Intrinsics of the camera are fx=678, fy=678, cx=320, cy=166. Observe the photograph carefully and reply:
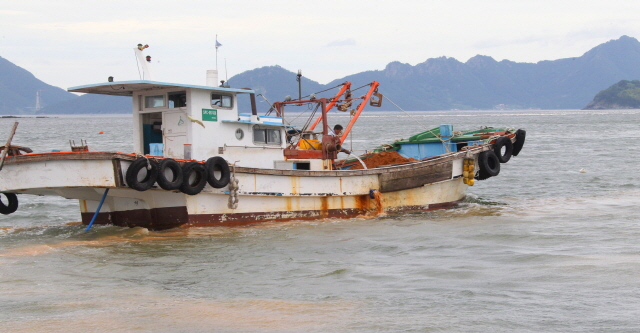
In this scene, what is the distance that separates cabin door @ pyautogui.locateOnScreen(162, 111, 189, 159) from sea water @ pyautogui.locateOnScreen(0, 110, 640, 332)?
67.3 inches

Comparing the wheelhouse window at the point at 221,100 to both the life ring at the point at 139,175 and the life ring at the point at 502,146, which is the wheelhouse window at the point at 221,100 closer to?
the life ring at the point at 139,175

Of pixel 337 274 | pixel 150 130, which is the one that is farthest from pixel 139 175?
pixel 337 274

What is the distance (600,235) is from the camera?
42.7ft

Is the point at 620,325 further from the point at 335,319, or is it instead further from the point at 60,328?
the point at 60,328

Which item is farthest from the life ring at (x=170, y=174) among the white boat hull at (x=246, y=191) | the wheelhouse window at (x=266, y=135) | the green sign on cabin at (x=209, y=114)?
the wheelhouse window at (x=266, y=135)

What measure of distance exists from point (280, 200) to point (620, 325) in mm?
7717

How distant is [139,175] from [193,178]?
107 centimetres

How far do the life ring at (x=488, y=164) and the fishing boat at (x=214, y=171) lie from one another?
2 cm

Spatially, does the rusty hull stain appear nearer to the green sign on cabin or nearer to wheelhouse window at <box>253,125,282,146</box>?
wheelhouse window at <box>253,125,282,146</box>

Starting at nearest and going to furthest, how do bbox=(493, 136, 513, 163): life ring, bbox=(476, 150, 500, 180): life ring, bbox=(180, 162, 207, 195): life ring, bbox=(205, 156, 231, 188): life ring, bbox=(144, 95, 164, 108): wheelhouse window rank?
1. bbox=(180, 162, 207, 195): life ring
2. bbox=(205, 156, 231, 188): life ring
3. bbox=(144, 95, 164, 108): wheelhouse window
4. bbox=(476, 150, 500, 180): life ring
5. bbox=(493, 136, 513, 163): life ring

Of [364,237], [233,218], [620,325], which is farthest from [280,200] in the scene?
[620,325]

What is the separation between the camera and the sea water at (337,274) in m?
7.65

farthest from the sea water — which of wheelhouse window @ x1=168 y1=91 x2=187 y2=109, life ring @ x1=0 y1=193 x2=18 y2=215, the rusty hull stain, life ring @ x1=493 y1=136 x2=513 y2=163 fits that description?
wheelhouse window @ x1=168 y1=91 x2=187 y2=109

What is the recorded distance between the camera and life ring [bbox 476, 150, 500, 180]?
652 inches
